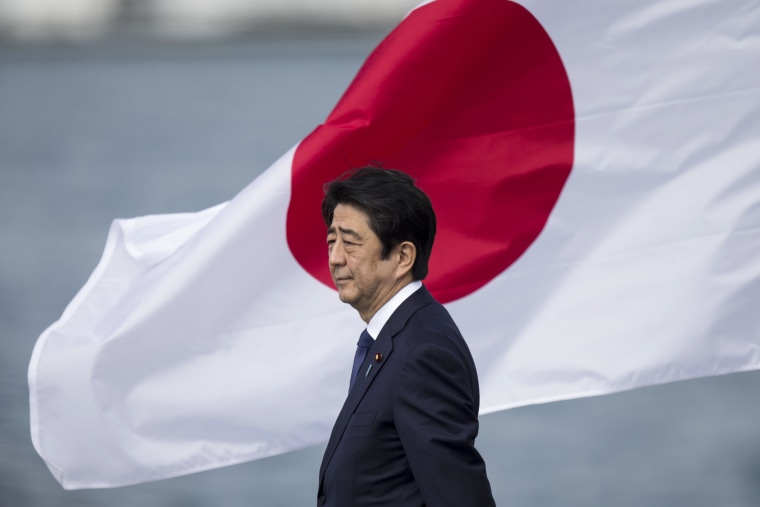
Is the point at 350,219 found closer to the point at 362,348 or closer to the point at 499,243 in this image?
the point at 362,348

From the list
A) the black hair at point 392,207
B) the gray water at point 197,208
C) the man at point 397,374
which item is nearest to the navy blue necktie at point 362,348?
the man at point 397,374

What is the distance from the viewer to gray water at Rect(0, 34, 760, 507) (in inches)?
179

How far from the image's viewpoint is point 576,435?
5277mm

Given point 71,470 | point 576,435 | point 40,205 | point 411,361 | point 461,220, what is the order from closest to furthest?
point 411,361 → point 71,470 → point 461,220 → point 576,435 → point 40,205

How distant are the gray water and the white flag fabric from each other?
5.95 ft

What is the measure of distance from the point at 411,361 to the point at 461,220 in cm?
101

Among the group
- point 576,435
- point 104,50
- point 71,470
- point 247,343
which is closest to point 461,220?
point 247,343

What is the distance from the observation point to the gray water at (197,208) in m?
4.55

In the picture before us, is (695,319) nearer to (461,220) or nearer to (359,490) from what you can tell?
(461,220)

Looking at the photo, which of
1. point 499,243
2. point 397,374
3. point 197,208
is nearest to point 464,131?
point 499,243

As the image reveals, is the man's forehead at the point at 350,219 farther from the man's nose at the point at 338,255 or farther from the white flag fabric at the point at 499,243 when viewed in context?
the white flag fabric at the point at 499,243

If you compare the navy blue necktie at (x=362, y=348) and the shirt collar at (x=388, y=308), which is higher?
the shirt collar at (x=388, y=308)

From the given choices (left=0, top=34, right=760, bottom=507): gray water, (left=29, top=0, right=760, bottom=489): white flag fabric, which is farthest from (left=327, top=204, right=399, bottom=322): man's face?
(left=0, top=34, right=760, bottom=507): gray water

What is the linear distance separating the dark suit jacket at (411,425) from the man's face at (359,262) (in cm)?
4
